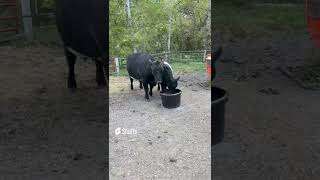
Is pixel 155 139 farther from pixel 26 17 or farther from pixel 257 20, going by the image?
pixel 26 17

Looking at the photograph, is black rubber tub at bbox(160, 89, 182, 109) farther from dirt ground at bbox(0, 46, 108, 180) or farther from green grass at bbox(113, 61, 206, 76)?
dirt ground at bbox(0, 46, 108, 180)

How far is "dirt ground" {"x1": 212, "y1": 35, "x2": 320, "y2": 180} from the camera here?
4.48ft

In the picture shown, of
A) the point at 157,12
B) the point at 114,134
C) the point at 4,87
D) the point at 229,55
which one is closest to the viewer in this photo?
the point at 229,55

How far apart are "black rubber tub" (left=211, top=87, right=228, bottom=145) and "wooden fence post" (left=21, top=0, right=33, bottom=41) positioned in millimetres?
751

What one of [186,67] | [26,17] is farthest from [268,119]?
[26,17]

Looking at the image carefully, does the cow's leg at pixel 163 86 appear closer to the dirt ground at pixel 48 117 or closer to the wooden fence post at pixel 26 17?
the dirt ground at pixel 48 117

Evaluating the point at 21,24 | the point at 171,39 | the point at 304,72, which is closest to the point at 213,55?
the point at 171,39

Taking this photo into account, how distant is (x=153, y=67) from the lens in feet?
4.71

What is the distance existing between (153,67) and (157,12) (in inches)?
7.7

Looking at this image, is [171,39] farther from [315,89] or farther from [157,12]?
[315,89]

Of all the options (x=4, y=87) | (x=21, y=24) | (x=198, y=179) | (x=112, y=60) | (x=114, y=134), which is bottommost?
(x=198, y=179)

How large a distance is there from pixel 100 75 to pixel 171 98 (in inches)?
11.8

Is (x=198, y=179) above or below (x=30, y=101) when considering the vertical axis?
below

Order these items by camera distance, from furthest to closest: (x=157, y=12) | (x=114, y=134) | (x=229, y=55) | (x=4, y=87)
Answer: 1. (x=4, y=87)
2. (x=114, y=134)
3. (x=157, y=12)
4. (x=229, y=55)
